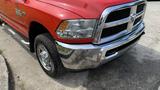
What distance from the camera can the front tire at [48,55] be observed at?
3718mm

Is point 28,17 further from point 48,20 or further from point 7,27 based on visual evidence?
point 7,27

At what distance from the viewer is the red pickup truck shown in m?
3.28

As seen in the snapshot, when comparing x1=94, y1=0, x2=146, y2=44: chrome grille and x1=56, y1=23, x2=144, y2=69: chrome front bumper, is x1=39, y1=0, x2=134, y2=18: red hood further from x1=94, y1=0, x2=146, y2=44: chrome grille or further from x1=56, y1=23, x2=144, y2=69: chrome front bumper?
x1=56, y1=23, x2=144, y2=69: chrome front bumper

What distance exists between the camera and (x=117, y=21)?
11.5 ft

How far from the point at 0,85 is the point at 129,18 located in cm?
232

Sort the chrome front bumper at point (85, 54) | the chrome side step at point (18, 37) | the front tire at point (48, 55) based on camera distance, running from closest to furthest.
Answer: the chrome front bumper at point (85, 54)
the front tire at point (48, 55)
the chrome side step at point (18, 37)

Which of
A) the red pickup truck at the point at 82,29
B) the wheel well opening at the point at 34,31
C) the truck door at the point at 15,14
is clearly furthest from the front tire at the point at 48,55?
the truck door at the point at 15,14

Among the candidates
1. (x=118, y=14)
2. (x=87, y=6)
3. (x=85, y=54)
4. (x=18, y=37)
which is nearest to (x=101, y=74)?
(x=85, y=54)

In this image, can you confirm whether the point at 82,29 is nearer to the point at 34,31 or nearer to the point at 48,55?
the point at 48,55

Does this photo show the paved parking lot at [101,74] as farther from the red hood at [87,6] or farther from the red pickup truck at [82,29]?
the red hood at [87,6]

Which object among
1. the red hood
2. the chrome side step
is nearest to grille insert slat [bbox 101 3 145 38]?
the red hood

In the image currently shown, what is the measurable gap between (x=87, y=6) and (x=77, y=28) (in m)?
0.36

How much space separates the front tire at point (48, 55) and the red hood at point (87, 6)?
63 centimetres

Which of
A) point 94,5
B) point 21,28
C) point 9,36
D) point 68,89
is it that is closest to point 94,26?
point 94,5
